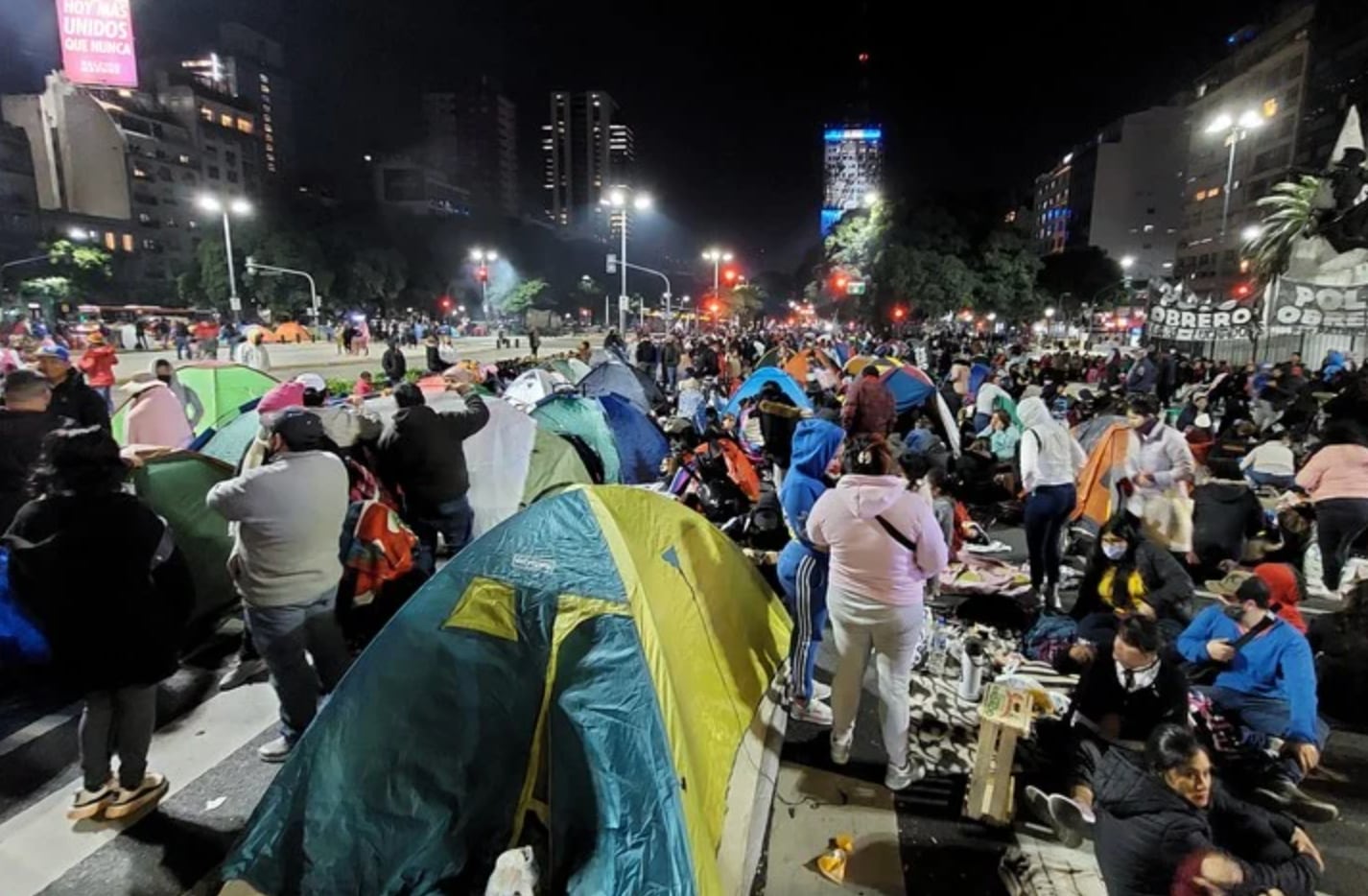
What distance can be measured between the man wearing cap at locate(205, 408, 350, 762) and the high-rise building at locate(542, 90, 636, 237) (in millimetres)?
149277

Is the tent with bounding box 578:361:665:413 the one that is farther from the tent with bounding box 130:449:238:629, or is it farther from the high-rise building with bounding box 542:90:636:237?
the high-rise building with bounding box 542:90:636:237

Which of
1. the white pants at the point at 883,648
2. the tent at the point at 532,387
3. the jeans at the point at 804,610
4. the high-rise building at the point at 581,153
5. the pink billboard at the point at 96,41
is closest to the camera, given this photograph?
the white pants at the point at 883,648

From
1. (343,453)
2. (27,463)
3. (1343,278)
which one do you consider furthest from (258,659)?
(1343,278)

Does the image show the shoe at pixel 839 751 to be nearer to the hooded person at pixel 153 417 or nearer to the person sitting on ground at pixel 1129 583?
the person sitting on ground at pixel 1129 583

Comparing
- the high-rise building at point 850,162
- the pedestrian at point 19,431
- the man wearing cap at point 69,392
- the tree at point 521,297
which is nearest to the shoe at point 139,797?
the pedestrian at point 19,431

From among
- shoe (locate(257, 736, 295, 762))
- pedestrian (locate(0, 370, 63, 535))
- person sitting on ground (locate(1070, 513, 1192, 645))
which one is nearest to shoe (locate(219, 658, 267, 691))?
shoe (locate(257, 736, 295, 762))

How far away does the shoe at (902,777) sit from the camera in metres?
3.89

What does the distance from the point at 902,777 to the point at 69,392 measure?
24.3 ft

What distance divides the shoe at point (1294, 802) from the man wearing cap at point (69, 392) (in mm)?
8709

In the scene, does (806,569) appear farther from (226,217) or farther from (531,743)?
(226,217)

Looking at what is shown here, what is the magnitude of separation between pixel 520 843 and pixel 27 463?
16.5 ft

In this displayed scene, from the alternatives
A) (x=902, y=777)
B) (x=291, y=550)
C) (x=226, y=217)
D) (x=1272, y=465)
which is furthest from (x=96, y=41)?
(x=1272, y=465)

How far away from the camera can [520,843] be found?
3.11m

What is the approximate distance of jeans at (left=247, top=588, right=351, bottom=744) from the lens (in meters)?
3.85
